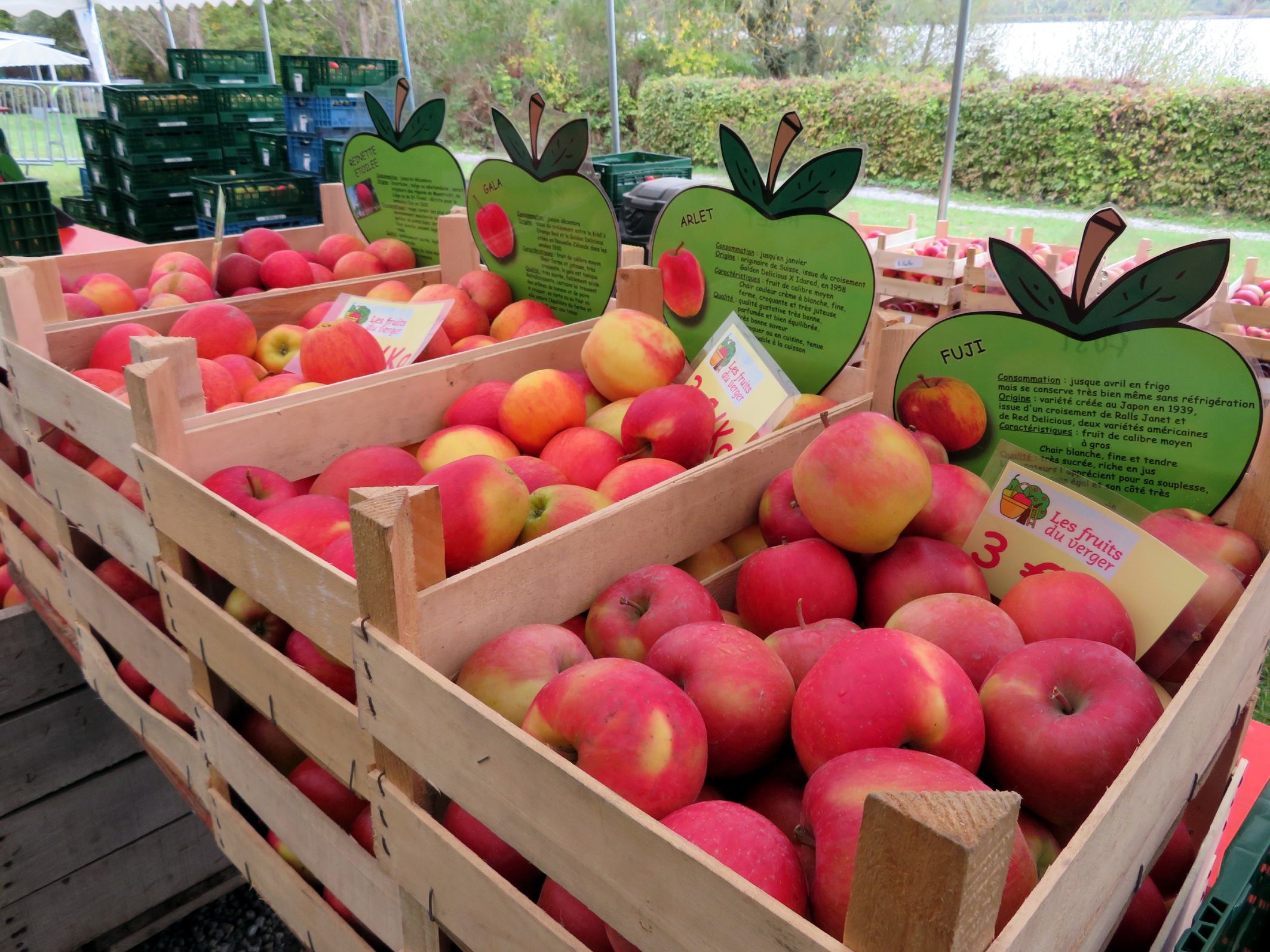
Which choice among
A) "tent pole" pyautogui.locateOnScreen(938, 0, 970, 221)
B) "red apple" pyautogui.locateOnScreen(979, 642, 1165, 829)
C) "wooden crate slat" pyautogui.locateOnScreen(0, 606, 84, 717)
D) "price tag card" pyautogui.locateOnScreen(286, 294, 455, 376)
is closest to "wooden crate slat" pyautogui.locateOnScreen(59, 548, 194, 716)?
"wooden crate slat" pyautogui.locateOnScreen(0, 606, 84, 717)

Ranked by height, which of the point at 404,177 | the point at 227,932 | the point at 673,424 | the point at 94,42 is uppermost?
the point at 94,42

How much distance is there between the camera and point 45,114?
1661cm

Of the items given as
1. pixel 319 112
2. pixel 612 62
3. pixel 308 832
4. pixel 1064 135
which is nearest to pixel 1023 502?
pixel 308 832

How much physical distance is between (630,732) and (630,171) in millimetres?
3328

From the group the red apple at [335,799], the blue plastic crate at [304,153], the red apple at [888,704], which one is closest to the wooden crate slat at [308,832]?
the red apple at [335,799]

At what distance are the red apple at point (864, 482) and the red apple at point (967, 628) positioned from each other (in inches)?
4.2

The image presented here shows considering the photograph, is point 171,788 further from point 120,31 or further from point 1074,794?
point 120,31

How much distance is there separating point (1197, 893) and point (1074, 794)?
390 mm

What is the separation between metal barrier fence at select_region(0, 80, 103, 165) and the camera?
16031mm

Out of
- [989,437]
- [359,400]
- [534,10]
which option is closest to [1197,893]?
[989,437]

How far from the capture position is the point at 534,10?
16.5m

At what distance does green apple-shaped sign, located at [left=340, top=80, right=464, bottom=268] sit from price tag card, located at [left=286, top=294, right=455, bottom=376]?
485mm

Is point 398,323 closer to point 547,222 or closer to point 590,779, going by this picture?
point 547,222

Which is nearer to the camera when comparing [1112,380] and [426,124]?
[1112,380]
